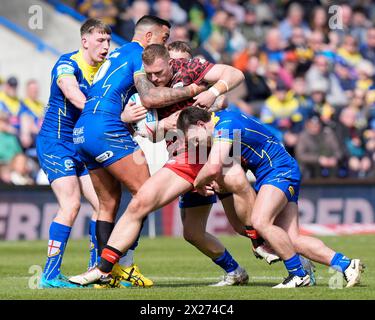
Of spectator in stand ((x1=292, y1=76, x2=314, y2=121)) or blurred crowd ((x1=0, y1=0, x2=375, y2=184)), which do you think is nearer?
blurred crowd ((x1=0, y1=0, x2=375, y2=184))

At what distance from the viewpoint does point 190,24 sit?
24.7m

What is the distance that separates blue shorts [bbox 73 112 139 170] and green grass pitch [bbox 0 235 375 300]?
1338mm

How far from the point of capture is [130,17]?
2352 centimetres

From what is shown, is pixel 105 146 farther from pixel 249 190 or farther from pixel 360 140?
pixel 360 140

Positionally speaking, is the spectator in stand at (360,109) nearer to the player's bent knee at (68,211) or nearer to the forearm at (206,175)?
the player's bent knee at (68,211)

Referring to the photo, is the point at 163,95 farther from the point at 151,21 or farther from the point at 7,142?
the point at 7,142

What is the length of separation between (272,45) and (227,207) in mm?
14116

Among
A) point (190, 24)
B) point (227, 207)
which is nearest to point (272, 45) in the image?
point (190, 24)

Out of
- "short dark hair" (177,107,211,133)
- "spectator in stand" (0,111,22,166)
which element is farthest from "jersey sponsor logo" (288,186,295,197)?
"spectator in stand" (0,111,22,166)

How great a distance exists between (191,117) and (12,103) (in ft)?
35.8

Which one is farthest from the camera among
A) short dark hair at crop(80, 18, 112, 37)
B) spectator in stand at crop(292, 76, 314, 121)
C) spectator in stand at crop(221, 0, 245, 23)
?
spectator in stand at crop(221, 0, 245, 23)

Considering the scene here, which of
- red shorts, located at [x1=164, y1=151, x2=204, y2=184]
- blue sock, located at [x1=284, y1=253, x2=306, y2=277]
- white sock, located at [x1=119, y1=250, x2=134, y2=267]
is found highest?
red shorts, located at [x1=164, y1=151, x2=204, y2=184]

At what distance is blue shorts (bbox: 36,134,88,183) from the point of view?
11219 millimetres

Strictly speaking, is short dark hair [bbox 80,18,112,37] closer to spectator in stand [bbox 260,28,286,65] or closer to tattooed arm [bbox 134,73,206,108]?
tattooed arm [bbox 134,73,206,108]
